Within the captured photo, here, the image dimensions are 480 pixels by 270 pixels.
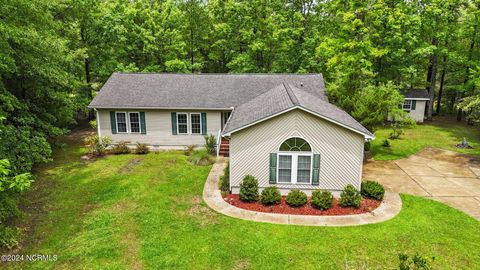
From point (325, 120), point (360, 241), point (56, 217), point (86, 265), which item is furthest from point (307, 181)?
point (56, 217)

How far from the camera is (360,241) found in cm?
1034

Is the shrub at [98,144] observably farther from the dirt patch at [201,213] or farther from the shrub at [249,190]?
the shrub at [249,190]

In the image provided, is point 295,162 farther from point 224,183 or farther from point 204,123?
point 204,123

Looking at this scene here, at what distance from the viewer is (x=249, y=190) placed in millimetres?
12992

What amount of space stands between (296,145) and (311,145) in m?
0.61

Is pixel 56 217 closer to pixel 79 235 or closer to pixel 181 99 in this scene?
pixel 79 235

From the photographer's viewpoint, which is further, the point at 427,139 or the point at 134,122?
Answer: the point at 427,139

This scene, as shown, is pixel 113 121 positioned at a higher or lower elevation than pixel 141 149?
higher

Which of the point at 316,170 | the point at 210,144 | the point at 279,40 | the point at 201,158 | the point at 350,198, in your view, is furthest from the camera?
the point at 279,40

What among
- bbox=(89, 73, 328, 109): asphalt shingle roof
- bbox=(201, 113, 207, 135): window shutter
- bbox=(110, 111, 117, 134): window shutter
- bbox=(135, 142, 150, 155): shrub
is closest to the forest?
bbox=(89, 73, 328, 109): asphalt shingle roof

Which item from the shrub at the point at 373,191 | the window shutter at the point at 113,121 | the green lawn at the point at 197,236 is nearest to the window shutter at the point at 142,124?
the window shutter at the point at 113,121

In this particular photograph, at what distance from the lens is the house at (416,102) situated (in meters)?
30.6

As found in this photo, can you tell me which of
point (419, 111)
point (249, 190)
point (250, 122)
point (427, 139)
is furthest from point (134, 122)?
point (419, 111)

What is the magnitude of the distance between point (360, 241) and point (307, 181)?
3573mm
